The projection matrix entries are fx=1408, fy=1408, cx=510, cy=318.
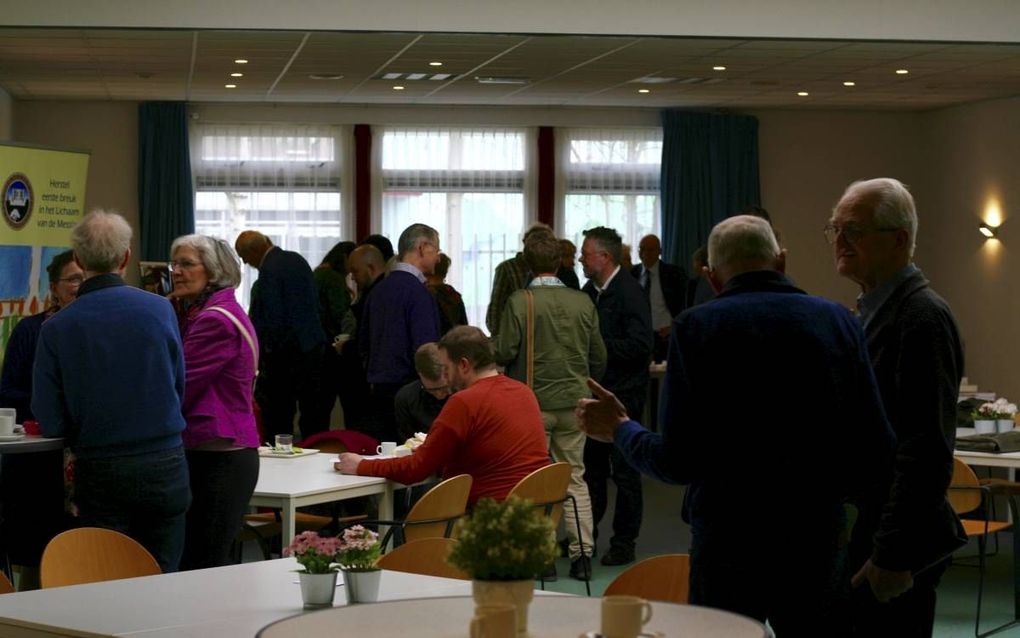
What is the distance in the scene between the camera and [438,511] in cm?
523

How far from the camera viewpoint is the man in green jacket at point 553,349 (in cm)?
745

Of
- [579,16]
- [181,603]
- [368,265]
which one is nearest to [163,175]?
[368,265]

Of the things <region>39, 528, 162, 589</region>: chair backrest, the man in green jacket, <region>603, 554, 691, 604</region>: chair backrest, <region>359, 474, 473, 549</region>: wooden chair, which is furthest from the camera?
the man in green jacket

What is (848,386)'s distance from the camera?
3158mm

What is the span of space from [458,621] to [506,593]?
0.16 meters

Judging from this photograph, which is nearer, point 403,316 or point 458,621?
point 458,621

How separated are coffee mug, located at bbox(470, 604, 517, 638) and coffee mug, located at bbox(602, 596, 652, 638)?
6.5 inches

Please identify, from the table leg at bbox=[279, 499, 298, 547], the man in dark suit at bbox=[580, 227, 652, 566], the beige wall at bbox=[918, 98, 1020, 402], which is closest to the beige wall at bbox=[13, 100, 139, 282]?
the man in dark suit at bbox=[580, 227, 652, 566]

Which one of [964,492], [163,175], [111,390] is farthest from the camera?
[163,175]

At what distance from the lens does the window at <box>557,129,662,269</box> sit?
15125 mm

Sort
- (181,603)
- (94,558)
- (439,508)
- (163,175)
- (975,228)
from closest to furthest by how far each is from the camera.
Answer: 1. (181,603)
2. (94,558)
3. (439,508)
4. (163,175)
5. (975,228)

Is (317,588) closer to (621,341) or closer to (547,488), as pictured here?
(547,488)

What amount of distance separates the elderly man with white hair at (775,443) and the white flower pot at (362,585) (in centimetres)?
75

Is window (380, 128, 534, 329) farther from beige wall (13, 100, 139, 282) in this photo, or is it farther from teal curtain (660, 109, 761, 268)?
beige wall (13, 100, 139, 282)
